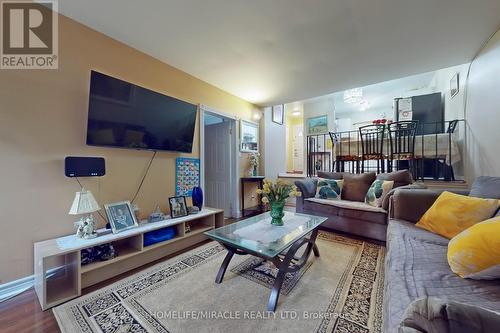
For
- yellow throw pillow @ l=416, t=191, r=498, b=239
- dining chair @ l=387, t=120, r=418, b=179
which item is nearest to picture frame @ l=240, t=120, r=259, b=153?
dining chair @ l=387, t=120, r=418, b=179

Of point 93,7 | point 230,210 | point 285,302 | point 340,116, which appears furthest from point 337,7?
point 340,116

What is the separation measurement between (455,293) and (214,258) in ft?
6.20

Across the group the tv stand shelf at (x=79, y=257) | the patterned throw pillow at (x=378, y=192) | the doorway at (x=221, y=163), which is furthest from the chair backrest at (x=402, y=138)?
the tv stand shelf at (x=79, y=257)

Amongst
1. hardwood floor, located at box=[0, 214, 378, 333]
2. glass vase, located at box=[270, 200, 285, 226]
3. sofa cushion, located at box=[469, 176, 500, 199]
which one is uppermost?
sofa cushion, located at box=[469, 176, 500, 199]

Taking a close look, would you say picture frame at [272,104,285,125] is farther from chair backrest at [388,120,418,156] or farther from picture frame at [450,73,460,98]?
picture frame at [450,73,460,98]

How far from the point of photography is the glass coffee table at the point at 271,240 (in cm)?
146

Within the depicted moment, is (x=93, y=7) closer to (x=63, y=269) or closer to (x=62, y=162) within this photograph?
(x=62, y=162)

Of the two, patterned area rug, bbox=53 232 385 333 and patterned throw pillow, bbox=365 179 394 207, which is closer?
patterned area rug, bbox=53 232 385 333

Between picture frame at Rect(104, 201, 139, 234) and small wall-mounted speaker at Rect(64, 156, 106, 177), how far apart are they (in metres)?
0.35

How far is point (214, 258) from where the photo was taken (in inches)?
86.3

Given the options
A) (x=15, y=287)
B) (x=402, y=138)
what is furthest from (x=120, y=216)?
(x=402, y=138)

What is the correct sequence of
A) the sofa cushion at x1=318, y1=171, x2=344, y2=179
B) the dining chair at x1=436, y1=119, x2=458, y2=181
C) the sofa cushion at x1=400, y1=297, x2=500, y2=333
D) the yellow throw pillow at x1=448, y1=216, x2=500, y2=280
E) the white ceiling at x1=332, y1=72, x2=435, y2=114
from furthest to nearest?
1. the white ceiling at x1=332, y1=72, x2=435, y2=114
2. the sofa cushion at x1=318, y1=171, x2=344, y2=179
3. the dining chair at x1=436, y1=119, x2=458, y2=181
4. the yellow throw pillow at x1=448, y1=216, x2=500, y2=280
5. the sofa cushion at x1=400, y1=297, x2=500, y2=333

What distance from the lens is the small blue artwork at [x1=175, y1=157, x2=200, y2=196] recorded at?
292cm

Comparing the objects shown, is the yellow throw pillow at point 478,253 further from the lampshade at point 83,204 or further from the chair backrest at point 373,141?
the chair backrest at point 373,141
